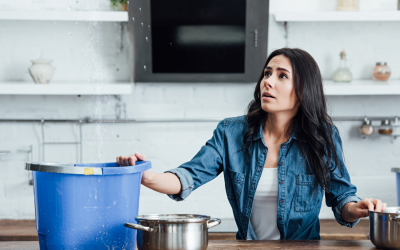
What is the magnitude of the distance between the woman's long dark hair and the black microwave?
995mm

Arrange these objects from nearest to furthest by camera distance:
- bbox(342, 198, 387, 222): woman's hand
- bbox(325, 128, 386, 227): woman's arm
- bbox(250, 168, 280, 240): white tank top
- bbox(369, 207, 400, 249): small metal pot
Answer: bbox(369, 207, 400, 249): small metal pot < bbox(342, 198, 387, 222): woman's hand < bbox(325, 128, 386, 227): woman's arm < bbox(250, 168, 280, 240): white tank top

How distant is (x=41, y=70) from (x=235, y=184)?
4.79ft

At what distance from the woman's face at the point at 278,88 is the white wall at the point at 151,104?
1.14 meters

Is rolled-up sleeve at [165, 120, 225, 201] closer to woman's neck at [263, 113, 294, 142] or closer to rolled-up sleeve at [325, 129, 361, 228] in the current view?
woman's neck at [263, 113, 294, 142]

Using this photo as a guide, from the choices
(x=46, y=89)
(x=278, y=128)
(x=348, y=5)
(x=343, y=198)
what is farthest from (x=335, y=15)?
(x=46, y=89)

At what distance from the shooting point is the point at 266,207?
1.47 m

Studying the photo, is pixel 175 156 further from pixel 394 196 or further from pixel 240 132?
pixel 394 196

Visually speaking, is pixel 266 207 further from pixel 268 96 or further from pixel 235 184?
pixel 268 96

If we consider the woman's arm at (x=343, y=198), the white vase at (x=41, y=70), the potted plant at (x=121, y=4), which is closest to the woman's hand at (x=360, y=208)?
the woman's arm at (x=343, y=198)

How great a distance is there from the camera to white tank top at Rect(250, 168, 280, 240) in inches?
57.7

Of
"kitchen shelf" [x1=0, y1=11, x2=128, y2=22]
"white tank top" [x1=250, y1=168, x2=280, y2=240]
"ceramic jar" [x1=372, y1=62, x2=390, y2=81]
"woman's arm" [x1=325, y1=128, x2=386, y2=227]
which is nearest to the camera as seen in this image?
"woman's arm" [x1=325, y1=128, x2=386, y2=227]

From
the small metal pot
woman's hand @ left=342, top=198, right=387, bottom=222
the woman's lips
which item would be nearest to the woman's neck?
the woman's lips

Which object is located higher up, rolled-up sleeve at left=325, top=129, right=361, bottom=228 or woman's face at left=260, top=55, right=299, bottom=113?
woman's face at left=260, top=55, right=299, bottom=113

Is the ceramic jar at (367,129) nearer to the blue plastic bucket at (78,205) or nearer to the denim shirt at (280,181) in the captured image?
the denim shirt at (280,181)
